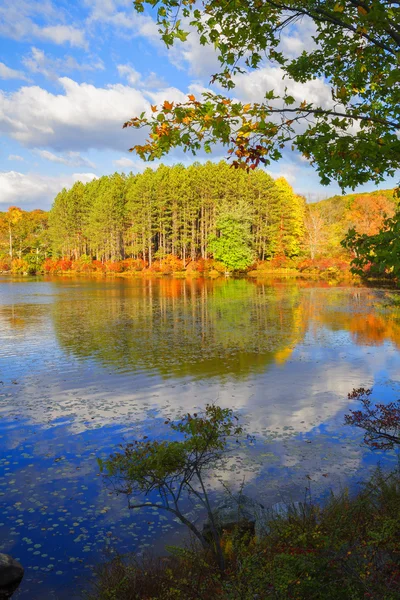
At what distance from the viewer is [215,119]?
530 cm

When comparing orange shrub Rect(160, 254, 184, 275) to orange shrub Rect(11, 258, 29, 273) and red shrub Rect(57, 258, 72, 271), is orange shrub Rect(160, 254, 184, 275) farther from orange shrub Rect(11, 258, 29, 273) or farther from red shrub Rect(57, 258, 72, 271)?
orange shrub Rect(11, 258, 29, 273)

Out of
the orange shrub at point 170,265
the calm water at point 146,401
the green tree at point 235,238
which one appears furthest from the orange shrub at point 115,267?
the calm water at point 146,401

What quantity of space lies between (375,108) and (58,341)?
59.7 ft

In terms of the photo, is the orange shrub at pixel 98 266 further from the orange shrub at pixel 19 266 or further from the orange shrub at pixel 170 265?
the orange shrub at pixel 19 266

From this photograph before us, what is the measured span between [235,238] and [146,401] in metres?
62.2

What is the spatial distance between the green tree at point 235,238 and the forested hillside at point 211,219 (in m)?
0.16

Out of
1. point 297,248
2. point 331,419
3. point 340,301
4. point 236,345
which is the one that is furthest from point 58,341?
point 297,248

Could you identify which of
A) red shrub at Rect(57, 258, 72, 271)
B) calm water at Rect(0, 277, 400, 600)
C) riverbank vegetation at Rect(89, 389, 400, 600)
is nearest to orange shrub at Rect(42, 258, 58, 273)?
red shrub at Rect(57, 258, 72, 271)

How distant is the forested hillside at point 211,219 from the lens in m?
74.8

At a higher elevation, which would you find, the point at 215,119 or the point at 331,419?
the point at 215,119

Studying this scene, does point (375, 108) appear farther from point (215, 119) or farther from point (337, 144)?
point (215, 119)

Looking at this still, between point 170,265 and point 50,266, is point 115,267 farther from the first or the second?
point 50,266

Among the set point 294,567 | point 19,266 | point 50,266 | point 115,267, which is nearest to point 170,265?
point 115,267

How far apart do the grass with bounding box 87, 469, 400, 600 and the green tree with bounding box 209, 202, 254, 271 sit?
68776mm
